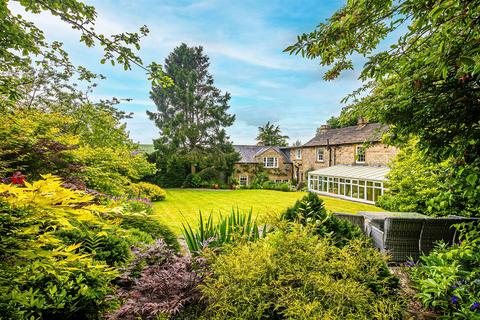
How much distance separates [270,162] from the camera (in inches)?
1316

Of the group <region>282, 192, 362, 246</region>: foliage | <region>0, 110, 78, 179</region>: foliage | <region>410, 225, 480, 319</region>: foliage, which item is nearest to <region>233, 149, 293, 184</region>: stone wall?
<region>0, 110, 78, 179</region>: foliage

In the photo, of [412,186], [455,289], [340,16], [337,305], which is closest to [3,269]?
[337,305]

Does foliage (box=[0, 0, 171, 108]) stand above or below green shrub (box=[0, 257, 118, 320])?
above

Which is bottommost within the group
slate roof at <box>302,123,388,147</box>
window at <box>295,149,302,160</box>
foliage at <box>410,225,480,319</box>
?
foliage at <box>410,225,480,319</box>

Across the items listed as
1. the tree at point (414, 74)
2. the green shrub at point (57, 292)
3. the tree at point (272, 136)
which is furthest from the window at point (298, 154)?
the green shrub at point (57, 292)

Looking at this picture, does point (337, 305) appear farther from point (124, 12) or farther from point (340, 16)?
point (124, 12)

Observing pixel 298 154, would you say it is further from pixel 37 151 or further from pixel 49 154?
pixel 37 151

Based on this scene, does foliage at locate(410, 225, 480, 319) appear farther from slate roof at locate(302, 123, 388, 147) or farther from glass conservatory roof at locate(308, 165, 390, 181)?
slate roof at locate(302, 123, 388, 147)

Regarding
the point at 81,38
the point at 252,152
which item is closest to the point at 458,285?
the point at 81,38

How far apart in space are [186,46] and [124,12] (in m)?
29.7

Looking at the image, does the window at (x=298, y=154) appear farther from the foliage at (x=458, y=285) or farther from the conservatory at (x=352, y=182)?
the foliage at (x=458, y=285)

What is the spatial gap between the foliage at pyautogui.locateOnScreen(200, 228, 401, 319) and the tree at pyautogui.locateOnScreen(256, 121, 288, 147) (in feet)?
172

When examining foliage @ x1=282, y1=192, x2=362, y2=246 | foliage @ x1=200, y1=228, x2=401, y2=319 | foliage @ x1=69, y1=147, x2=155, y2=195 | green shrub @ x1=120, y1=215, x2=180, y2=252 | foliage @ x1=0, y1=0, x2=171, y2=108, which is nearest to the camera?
foliage @ x1=200, y1=228, x2=401, y2=319

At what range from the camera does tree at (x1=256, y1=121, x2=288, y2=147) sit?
54897mm
